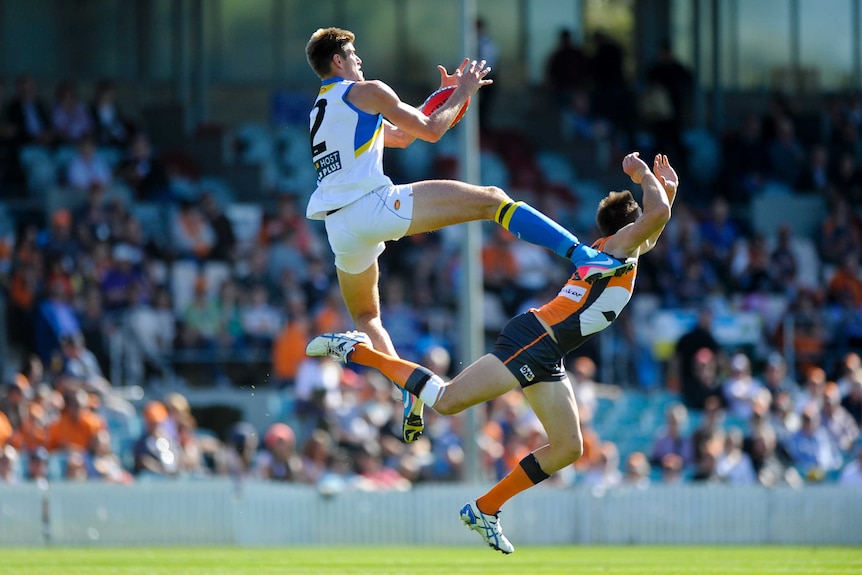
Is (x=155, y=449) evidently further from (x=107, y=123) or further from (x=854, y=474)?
(x=854, y=474)

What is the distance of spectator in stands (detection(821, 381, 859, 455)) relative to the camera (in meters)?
18.5

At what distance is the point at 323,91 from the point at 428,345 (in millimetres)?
9892

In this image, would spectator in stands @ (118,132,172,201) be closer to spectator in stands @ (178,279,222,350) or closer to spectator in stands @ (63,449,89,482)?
spectator in stands @ (178,279,222,350)

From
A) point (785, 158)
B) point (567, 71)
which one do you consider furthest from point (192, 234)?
point (785, 158)

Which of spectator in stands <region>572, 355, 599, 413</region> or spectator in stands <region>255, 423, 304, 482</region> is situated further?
spectator in stands <region>572, 355, 599, 413</region>

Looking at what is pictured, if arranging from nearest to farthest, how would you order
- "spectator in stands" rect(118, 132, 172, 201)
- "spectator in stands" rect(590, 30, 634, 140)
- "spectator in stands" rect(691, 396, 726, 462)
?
"spectator in stands" rect(691, 396, 726, 462) → "spectator in stands" rect(118, 132, 172, 201) → "spectator in stands" rect(590, 30, 634, 140)

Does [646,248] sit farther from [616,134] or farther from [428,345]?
[616,134]

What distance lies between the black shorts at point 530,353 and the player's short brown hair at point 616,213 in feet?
2.55

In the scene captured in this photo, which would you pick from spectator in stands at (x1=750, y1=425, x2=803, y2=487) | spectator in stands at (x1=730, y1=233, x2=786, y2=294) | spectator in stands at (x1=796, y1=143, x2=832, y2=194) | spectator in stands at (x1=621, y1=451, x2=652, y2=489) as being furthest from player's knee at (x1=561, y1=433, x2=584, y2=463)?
spectator in stands at (x1=796, y1=143, x2=832, y2=194)

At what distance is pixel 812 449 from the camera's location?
722 inches

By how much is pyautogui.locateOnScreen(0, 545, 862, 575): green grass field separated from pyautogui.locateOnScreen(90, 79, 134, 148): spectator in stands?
8.52 meters

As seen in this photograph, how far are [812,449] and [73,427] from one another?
28.0 feet

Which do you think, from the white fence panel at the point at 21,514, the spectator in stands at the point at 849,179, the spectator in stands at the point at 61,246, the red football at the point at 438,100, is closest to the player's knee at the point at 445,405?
the red football at the point at 438,100

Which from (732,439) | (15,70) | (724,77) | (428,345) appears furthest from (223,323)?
(724,77)
